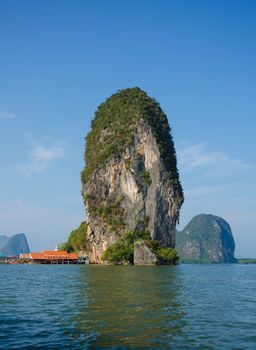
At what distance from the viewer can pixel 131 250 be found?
10100 cm

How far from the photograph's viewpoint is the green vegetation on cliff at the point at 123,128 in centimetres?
11388

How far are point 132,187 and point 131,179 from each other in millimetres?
2122

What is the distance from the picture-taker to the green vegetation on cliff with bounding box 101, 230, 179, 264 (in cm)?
10069

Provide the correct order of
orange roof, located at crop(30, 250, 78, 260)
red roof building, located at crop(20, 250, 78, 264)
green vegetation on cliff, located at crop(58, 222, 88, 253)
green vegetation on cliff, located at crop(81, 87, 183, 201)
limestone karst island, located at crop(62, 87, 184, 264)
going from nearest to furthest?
limestone karst island, located at crop(62, 87, 184, 264)
green vegetation on cliff, located at crop(81, 87, 183, 201)
red roof building, located at crop(20, 250, 78, 264)
orange roof, located at crop(30, 250, 78, 260)
green vegetation on cliff, located at crop(58, 222, 88, 253)

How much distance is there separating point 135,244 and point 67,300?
241 ft

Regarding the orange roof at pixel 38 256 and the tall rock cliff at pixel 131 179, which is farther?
the orange roof at pixel 38 256

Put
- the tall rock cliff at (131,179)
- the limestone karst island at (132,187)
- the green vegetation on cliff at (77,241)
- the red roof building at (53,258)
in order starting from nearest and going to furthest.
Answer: the limestone karst island at (132,187) → the tall rock cliff at (131,179) → the red roof building at (53,258) → the green vegetation on cliff at (77,241)

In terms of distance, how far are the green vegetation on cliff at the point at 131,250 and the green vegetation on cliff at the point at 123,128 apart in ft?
46.7

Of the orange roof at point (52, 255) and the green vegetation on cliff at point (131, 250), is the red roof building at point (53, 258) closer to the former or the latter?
the orange roof at point (52, 255)

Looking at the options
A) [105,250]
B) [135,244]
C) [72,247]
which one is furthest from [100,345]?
[72,247]

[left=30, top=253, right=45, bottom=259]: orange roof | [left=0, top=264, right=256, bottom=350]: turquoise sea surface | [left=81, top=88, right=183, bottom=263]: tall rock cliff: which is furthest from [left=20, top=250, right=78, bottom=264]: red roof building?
[left=0, top=264, right=256, bottom=350]: turquoise sea surface

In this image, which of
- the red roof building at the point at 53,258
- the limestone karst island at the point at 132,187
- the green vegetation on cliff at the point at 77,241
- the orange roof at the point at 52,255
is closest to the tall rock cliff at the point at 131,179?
the limestone karst island at the point at 132,187

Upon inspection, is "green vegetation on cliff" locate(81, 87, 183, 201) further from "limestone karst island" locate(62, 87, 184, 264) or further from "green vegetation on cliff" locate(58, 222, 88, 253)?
"green vegetation on cliff" locate(58, 222, 88, 253)

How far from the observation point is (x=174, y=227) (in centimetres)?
11400
